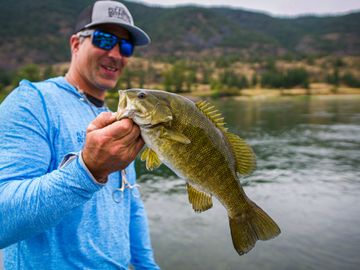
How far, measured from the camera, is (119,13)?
9.53 ft

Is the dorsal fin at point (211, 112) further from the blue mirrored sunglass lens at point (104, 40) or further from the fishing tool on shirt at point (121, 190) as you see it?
the blue mirrored sunglass lens at point (104, 40)

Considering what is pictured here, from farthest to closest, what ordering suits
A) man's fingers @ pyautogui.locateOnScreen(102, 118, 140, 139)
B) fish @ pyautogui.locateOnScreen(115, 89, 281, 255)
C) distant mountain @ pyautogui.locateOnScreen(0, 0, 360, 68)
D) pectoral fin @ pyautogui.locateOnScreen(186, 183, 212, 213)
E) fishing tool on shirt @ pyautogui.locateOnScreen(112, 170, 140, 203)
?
distant mountain @ pyautogui.locateOnScreen(0, 0, 360, 68), fishing tool on shirt @ pyautogui.locateOnScreen(112, 170, 140, 203), pectoral fin @ pyautogui.locateOnScreen(186, 183, 212, 213), fish @ pyautogui.locateOnScreen(115, 89, 281, 255), man's fingers @ pyautogui.locateOnScreen(102, 118, 140, 139)

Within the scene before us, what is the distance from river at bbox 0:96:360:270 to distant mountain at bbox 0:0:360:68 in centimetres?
9278

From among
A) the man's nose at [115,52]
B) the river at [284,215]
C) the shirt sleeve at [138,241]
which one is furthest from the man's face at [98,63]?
the river at [284,215]

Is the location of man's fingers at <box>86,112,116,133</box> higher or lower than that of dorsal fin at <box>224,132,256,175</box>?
higher

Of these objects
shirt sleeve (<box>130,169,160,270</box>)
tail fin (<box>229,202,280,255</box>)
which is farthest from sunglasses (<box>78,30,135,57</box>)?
tail fin (<box>229,202,280,255</box>)

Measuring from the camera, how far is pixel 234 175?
2160 mm

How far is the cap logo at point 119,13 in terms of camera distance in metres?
2.86

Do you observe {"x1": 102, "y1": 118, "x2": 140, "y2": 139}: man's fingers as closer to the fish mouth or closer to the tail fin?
the fish mouth

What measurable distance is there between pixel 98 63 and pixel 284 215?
8.17 m

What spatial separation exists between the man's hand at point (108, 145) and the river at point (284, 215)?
639cm

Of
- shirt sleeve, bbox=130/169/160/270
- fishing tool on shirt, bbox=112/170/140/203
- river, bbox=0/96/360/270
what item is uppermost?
fishing tool on shirt, bbox=112/170/140/203

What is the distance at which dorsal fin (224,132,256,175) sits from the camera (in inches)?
87.0

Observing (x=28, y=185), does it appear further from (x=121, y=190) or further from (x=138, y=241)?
(x=138, y=241)
